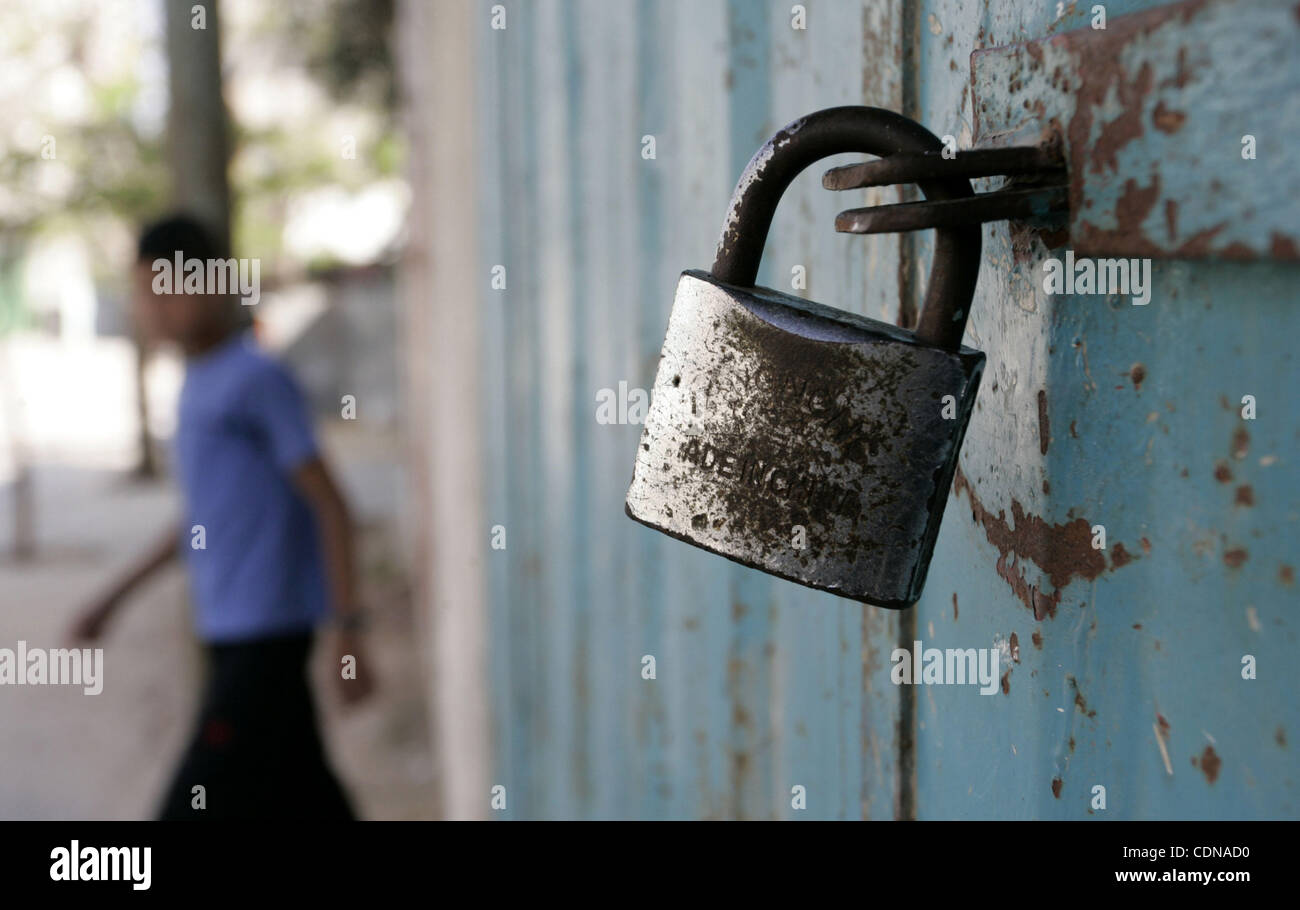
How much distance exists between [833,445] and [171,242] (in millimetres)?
3293

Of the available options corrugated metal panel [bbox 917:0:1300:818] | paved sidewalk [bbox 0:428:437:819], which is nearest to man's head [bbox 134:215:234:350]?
paved sidewalk [bbox 0:428:437:819]

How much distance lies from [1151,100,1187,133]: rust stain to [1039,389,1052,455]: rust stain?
189 mm

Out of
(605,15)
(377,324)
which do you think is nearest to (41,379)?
(377,324)

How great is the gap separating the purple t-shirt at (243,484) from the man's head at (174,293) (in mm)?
74

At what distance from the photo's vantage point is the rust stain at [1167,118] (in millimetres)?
510

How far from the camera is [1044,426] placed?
0.68 metres

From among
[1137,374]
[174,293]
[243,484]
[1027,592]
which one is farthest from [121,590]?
[1137,374]

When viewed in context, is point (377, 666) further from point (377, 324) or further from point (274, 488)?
point (377, 324)

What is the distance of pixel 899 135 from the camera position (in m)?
0.58

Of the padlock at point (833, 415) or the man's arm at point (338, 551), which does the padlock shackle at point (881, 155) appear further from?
the man's arm at point (338, 551)

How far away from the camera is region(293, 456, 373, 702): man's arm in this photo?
3.24 metres

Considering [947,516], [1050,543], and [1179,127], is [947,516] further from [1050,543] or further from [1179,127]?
[1179,127]

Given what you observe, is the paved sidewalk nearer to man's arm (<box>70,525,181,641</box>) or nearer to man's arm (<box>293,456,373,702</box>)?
man's arm (<box>70,525,181,641</box>)
